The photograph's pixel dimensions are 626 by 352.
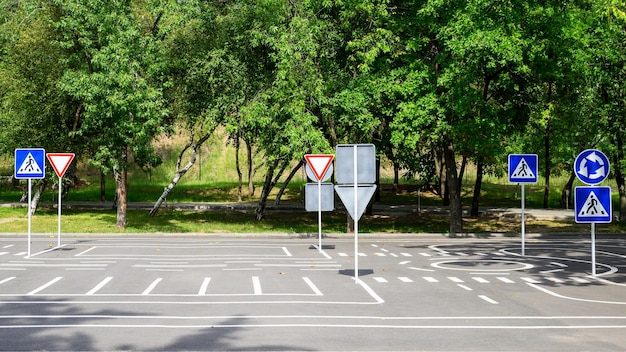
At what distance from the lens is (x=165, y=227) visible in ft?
114

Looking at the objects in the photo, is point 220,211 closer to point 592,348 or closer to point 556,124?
point 556,124

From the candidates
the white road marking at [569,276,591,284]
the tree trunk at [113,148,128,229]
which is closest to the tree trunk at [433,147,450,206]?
the tree trunk at [113,148,128,229]

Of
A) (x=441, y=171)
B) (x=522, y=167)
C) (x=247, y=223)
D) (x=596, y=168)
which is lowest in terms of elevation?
(x=247, y=223)

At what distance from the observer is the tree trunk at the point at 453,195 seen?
33.4m

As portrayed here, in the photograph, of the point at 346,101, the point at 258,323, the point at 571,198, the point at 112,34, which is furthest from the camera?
the point at 571,198

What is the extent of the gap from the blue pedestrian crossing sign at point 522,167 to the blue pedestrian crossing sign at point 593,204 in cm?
473

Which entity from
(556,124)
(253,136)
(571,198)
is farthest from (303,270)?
(571,198)

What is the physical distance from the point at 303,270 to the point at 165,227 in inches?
660

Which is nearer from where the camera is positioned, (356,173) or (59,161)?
(356,173)

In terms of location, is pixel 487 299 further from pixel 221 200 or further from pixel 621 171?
pixel 221 200

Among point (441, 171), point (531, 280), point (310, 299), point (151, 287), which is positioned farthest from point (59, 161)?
point (441, 171)

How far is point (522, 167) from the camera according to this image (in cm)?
2294

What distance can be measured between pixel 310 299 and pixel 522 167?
10.9 m

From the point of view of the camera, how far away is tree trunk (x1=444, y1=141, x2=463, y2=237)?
33375 mm
